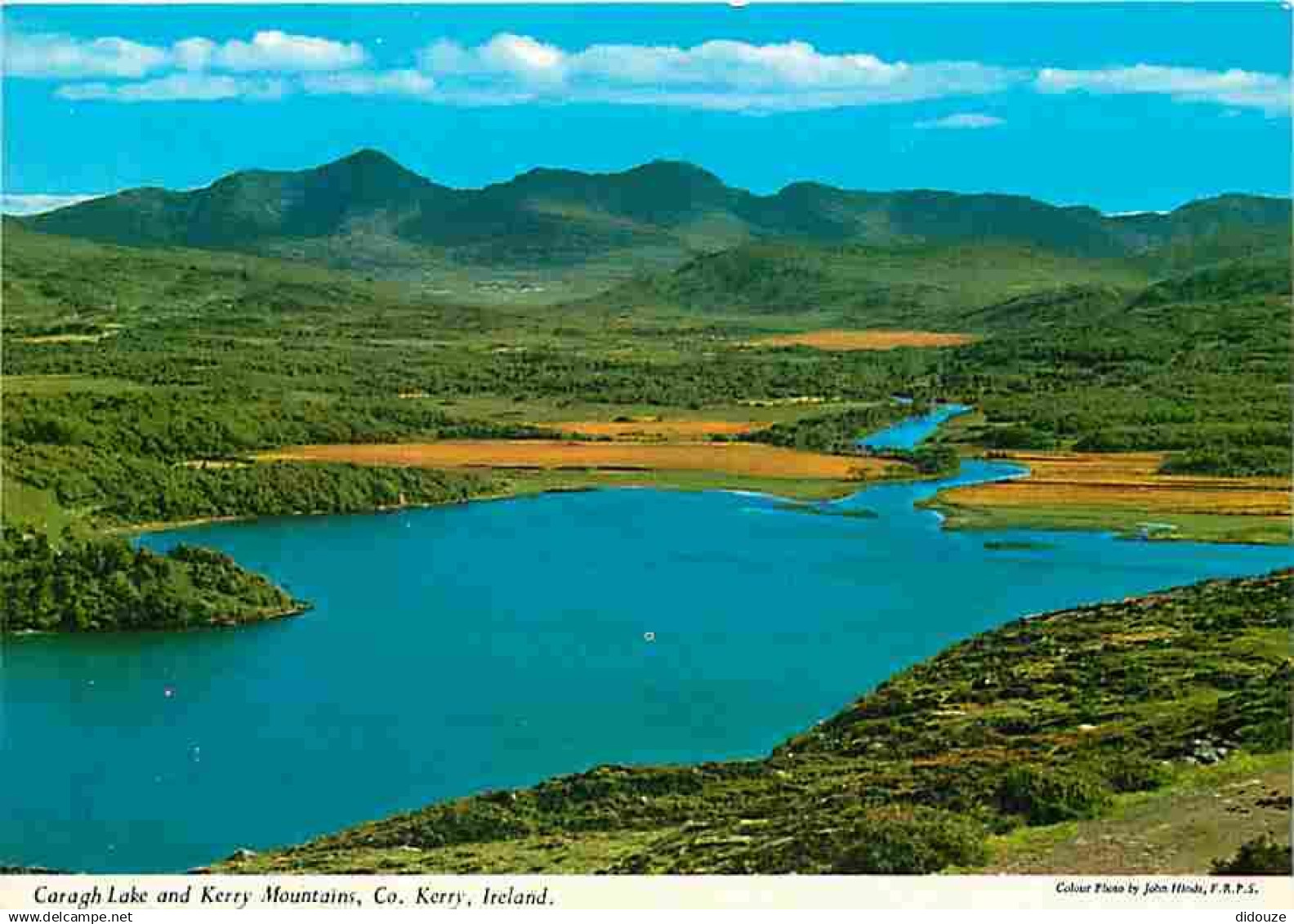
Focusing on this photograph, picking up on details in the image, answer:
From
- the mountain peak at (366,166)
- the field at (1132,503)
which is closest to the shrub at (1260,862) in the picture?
the field at (1132,503)

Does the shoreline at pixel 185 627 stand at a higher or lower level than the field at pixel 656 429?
lower

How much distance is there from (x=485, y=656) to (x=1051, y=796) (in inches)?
324

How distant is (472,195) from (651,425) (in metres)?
42.8

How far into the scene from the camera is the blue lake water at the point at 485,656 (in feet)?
40.2

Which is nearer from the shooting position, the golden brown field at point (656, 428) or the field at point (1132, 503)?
the field at point (1132, 503)

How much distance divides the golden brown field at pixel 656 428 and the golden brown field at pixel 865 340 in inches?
868

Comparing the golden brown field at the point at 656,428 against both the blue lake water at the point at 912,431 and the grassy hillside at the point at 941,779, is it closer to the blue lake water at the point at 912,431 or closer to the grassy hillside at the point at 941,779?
the blue lake water at the point at 912,431

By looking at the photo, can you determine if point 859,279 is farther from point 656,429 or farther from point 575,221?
point 656,429

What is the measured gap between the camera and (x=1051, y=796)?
8258mm

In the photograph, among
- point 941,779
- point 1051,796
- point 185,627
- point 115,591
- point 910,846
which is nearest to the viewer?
point 910,846

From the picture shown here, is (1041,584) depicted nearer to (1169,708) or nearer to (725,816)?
(1169,708)

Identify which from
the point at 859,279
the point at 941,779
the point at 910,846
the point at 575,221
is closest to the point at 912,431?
the point at 941,779

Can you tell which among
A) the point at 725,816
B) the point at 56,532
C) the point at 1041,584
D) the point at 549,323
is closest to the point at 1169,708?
the point at 725,816

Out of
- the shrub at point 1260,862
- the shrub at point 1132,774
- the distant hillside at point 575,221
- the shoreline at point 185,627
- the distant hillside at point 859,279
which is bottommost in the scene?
the shoreline at point 185,627
